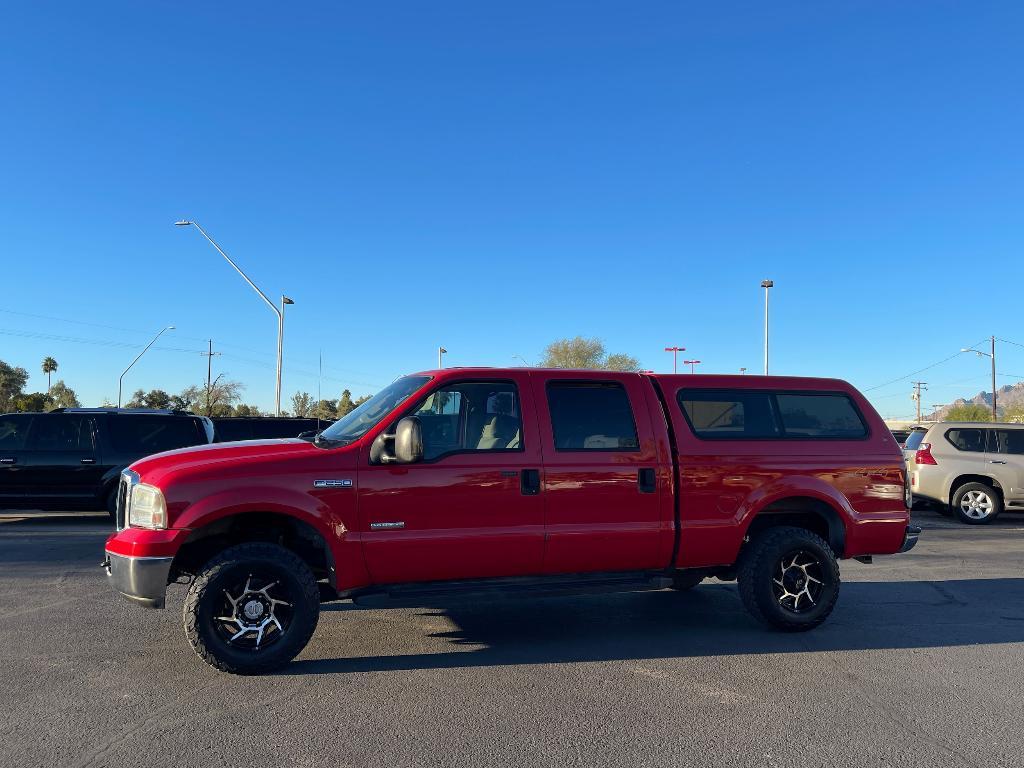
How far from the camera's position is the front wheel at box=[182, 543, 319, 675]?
15.4 feet

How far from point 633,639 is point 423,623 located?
5.44 ft

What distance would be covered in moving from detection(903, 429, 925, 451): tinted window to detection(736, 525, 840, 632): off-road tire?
9.03 m

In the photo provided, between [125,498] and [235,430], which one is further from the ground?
[235,430]

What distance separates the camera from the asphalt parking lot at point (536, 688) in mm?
3730

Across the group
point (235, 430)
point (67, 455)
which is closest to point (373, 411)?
point (67, 455)

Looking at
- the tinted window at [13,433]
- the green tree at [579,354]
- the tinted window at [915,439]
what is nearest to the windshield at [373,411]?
the tinted window at [13,433]

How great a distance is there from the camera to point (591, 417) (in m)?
5.60

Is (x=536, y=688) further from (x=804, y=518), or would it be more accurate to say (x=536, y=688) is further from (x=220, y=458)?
(x=804, y=518)

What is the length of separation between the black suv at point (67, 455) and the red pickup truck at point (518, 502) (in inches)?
282

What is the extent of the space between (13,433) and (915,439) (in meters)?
15.0

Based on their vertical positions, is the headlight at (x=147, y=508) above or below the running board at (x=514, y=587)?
above

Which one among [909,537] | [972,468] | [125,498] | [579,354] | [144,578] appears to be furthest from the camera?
[579,354]

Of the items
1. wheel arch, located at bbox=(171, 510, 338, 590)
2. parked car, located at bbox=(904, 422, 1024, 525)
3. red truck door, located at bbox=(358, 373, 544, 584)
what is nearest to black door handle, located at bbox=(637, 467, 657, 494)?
red truck door, located at bbox=(358, 373, 544, 584)

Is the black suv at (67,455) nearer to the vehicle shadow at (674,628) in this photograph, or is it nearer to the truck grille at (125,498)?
the vehicle shadow at (674,628)
